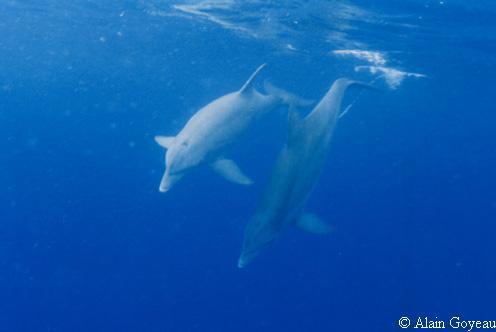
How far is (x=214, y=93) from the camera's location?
64875 mm

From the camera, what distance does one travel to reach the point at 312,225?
7977 mm

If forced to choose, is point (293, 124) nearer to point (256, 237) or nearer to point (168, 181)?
point (256, 237)

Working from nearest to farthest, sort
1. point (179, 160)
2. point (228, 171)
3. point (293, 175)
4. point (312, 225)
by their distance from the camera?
1. point (293, 175)
2. point (179, 160)
3. point (312, 225)
4. point (228, 171)

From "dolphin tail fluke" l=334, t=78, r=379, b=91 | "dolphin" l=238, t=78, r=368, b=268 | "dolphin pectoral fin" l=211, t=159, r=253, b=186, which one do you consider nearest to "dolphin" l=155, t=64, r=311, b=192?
"dolphin pectoral fin" l=211, t=159, r=253, b=186

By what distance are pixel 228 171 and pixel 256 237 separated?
1.96 m

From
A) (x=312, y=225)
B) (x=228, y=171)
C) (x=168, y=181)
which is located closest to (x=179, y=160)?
(x=168, y=181)

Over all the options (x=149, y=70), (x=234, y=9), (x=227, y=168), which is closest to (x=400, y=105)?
(x=149, y=70)

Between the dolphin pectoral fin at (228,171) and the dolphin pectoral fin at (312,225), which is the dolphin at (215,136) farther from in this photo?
the dolphin pectoral fin at (312,225)

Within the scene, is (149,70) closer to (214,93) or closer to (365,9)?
(214,93)

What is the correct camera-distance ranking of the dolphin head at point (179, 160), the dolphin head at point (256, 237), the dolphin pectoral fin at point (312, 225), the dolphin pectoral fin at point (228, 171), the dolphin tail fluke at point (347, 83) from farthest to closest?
the dolphin pectoral fin at point (228, 171)
the dolphin tail fluke at point (347, 83)
the dolphin pectoral fin at point (312, 225)
the dolphin head at point (179, 160)
the dolphin head at point (256, 237)

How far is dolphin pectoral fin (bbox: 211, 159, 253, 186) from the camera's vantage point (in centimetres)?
867

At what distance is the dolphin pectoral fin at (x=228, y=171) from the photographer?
Answer: 8672mm

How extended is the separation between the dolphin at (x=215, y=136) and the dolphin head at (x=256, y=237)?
60.4 inches

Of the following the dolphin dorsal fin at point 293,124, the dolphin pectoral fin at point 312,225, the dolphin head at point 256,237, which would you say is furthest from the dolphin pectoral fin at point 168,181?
the dolphin dorsal fin at point 293,124
